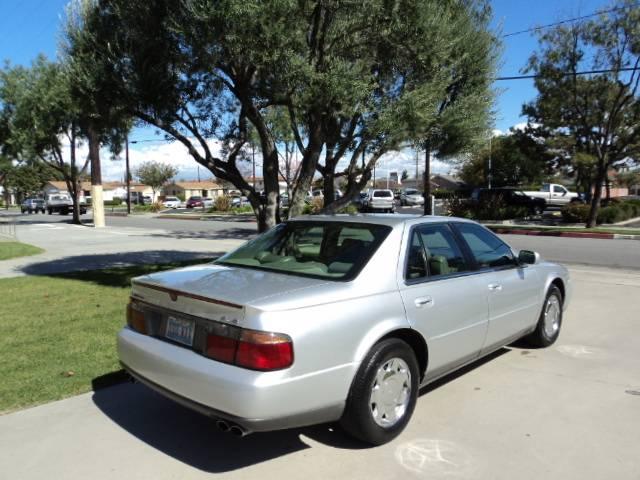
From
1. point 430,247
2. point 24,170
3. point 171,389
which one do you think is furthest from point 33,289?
point 24,170

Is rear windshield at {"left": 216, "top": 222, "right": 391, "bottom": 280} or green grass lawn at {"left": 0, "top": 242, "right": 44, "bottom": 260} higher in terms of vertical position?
rear windshield at {"left": 216, "top": 222, "right": 391, "bottom": 280}

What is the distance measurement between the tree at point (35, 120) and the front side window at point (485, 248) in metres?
23.5

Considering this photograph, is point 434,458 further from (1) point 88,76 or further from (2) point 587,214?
(2) point 587,214

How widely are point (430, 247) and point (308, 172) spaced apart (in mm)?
4767

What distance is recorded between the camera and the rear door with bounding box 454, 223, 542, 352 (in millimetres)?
4535

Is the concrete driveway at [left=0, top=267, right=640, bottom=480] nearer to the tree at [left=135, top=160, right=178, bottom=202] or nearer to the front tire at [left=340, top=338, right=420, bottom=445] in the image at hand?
the front tire at [left=340, top=338, right=420, bottom=445]

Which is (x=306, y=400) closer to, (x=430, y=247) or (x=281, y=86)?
(x=430, y=247)

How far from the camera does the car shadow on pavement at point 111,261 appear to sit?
452 inches

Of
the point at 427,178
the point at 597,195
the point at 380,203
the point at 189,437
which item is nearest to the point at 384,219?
the point at 189,437

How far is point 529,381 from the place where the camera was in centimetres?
464

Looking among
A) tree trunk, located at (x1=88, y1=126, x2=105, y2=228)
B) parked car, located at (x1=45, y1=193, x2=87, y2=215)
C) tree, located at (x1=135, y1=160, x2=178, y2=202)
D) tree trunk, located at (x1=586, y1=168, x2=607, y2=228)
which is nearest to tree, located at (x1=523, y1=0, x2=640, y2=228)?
tree trunk, located at (x1=586, y1=168, x2=607, y2=228)

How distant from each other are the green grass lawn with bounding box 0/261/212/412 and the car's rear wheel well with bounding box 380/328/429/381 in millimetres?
2707

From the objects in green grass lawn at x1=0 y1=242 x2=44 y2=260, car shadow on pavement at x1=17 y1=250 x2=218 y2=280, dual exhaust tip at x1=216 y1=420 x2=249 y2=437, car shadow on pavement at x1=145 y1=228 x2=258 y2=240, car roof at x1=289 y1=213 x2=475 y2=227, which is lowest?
car shadow on pavement at x1=145 y1=228 x2=258 y2=240

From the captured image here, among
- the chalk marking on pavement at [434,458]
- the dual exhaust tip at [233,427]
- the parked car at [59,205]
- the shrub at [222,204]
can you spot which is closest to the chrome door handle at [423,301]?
the chalk marking on pavement at [434,458]
